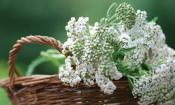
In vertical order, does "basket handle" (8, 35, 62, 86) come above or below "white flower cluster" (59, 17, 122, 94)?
above

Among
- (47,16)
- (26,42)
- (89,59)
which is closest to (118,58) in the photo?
(89,59)

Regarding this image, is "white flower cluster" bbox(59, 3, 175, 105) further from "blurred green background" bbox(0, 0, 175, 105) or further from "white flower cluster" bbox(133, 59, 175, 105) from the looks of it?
"blurred green background" bbox(0, 0, 175, 105)

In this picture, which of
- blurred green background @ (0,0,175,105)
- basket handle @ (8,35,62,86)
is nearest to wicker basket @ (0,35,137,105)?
basket handle @ (8,35,62,86)

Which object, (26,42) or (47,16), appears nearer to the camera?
(26,42)

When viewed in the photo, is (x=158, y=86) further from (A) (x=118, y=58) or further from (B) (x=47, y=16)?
(B) (x=47, y=16)

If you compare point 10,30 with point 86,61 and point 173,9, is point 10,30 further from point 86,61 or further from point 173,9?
point 86,61

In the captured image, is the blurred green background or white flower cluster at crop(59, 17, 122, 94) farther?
the blurred green background

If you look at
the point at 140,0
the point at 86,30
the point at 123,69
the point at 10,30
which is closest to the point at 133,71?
the point at 123,69
